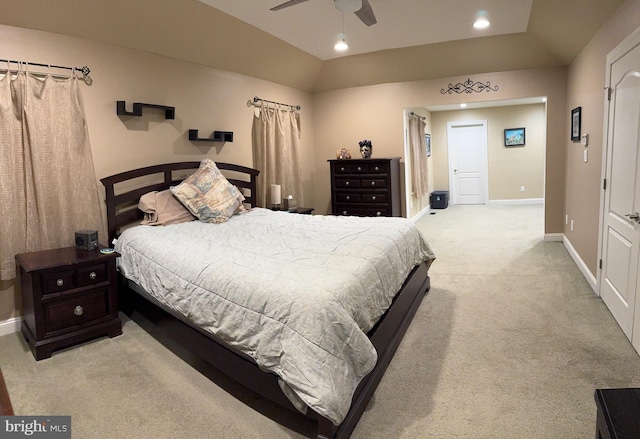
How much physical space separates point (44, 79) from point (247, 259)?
7.55ft

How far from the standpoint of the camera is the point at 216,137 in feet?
15.6

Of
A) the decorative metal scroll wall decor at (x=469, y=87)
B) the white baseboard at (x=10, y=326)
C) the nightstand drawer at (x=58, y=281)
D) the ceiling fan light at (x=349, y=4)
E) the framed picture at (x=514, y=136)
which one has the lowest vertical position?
the white baseboard at (x=10, y=326)

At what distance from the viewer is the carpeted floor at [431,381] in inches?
81.5

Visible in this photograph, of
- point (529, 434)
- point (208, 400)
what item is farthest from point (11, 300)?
point (529, 434)

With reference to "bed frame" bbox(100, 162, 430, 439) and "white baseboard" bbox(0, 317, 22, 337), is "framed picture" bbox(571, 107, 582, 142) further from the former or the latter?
"white baseboard" bbox(0, 317, 22, 337)

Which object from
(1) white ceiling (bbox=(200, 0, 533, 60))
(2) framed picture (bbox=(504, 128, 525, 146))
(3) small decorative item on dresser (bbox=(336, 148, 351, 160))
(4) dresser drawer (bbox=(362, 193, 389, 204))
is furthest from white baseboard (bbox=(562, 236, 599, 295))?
(2) framed picture (bbox=(504, 128, 525, 146))

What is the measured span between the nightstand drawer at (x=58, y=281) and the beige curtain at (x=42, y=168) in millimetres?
484

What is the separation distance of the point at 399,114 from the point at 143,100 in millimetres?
3746

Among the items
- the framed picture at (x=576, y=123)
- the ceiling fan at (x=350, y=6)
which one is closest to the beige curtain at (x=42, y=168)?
the ceiling fan at (x=350, y=6)

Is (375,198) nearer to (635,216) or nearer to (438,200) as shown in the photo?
(635,216)

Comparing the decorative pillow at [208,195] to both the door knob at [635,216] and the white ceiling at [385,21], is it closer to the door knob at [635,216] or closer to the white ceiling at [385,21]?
the white ceiling at [385,21]

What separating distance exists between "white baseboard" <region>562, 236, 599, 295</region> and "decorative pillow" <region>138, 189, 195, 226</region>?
377 centimetres

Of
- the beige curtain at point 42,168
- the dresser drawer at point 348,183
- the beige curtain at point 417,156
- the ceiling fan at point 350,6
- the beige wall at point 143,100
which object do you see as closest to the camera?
the ceiling fan at point 350,6

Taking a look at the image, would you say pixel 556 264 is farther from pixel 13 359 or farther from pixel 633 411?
pixel 13 359
